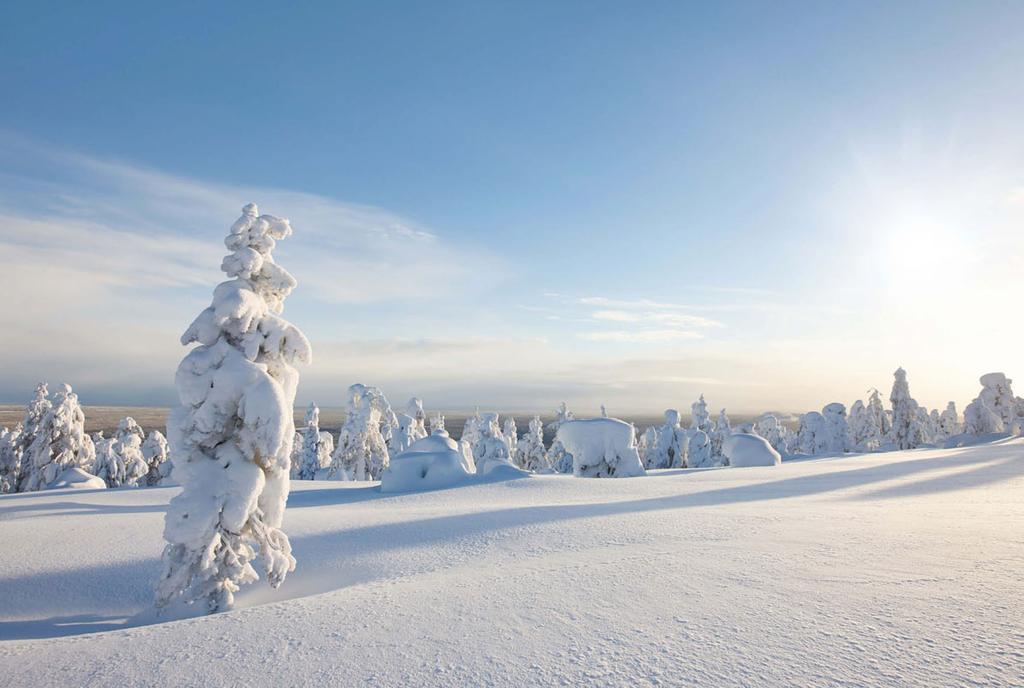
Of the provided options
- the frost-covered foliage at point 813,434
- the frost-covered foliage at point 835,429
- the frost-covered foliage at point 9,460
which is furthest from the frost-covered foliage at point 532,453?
the frost-covered foliage at point 9,460

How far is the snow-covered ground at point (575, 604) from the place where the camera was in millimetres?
3160

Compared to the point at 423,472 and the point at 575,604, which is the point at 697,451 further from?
the point at 575,604

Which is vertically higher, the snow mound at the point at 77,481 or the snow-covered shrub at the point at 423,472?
the snow-covered shrub at the point at 423,472

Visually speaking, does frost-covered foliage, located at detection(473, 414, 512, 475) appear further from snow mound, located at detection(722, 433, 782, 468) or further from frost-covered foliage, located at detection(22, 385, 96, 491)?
frost-covered foliage, located at detection(22, 385, 96, 491)

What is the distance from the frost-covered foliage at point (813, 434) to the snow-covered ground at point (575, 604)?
146 feet

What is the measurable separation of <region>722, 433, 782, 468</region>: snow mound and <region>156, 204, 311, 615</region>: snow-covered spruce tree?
27.1 meters

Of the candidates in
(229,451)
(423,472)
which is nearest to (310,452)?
(423,472)

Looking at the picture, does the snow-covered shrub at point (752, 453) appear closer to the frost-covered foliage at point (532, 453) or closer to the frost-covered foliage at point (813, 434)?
the frost-covered foliage at point (813, 434)

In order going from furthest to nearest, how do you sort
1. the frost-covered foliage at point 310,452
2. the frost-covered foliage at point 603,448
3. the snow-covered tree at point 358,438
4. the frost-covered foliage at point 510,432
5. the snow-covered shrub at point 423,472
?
the frost-covered foliage at point 510,432
the frost-covered foliage at point 310,452
the snow-covered tree at point 358,438
the frost-covered foliage at point 603,448
the snow-covered shrub at point 423,472

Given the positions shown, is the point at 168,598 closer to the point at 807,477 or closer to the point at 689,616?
the point at 689,616

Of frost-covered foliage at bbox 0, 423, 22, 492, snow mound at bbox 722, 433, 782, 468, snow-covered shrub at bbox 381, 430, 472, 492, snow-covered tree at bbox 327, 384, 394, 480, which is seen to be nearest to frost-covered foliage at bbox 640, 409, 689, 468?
snow mound at bbox 722, 433, 782, 468

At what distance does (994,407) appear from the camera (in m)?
44.9

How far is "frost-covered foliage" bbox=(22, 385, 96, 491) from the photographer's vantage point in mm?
32706

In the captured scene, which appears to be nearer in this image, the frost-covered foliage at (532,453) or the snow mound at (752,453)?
the snow mound at (752,453)
